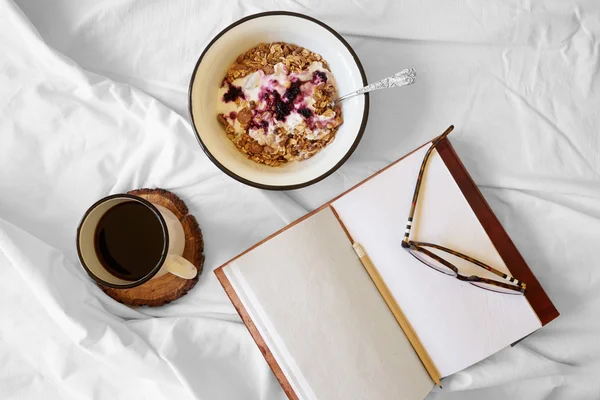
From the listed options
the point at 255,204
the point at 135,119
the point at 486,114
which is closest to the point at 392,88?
the point at 486,114

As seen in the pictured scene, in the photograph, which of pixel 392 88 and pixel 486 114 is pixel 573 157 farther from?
pixel 392 88

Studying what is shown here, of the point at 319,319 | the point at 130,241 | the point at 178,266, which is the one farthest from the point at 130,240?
the point at 319,319

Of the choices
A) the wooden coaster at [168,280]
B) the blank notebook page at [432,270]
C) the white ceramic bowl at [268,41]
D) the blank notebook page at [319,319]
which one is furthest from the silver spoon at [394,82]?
the wooden coaster at [168,280]

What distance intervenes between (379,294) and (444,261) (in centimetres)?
12

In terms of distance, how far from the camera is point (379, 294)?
85 centimetres

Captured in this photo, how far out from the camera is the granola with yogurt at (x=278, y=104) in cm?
87

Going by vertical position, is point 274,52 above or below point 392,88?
above

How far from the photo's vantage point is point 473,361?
2.81ft

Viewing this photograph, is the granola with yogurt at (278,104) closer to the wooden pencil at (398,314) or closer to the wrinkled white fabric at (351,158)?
the wrinkled white fabric at (351,158)

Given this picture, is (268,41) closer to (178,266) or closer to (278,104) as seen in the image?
(278,104)

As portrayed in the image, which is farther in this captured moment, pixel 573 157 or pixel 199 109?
pixel 573 157

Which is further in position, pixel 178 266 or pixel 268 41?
pixel 268 41

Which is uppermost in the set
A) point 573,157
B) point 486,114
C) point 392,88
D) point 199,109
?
point 199,109

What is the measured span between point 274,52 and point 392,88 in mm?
226
